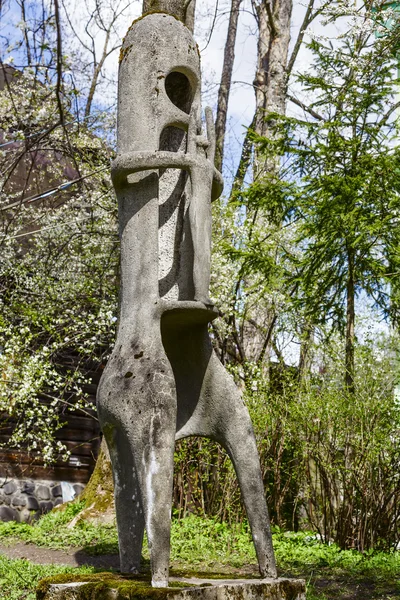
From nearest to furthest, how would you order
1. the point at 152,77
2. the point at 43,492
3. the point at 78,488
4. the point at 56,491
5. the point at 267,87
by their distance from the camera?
the point at 152,77 < the point at 43,492 < the point at 56,491 < the point at 78,488 < the point at 267,87

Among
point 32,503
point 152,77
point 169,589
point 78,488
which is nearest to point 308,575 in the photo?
point 169,589

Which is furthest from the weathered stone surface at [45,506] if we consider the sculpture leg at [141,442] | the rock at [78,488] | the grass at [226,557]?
the sculpture leg at [141,442]

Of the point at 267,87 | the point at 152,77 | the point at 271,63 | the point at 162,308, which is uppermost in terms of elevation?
the point at 271,63

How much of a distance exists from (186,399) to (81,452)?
945cm

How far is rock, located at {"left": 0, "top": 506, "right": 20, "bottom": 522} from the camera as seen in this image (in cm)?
1177

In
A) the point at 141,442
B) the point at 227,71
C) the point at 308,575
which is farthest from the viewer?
the point at 227,71

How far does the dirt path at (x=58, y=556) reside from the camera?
775cm

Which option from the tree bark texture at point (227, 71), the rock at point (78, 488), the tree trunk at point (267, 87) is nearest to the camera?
the tree trunk at point (267, 87)

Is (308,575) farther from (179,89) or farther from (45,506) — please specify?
(45,506)

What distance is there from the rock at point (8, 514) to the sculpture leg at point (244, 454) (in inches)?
334

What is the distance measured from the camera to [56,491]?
41.6 feet

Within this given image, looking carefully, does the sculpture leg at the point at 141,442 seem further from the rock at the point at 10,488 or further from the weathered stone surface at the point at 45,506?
the weathered stone surface at the point at 45,506

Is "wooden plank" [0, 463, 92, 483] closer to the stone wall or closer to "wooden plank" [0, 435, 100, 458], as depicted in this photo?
the stone wall

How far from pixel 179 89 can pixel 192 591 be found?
3153 millimetres
